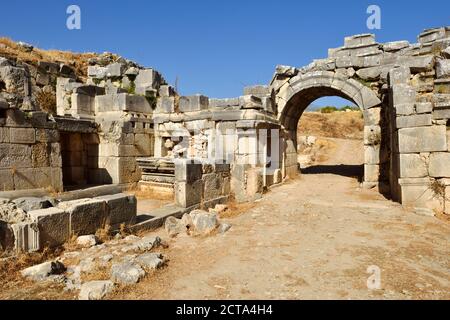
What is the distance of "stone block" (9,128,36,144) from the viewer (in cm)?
626

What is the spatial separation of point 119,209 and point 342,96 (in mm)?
8348

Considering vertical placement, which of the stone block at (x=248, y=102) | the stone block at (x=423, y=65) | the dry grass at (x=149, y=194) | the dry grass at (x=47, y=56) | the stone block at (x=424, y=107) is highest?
the dry grass at (x=47, y=56)

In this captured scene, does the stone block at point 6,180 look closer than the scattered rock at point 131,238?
No

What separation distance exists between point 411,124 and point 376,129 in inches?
108

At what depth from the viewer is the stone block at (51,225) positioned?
3.94 m

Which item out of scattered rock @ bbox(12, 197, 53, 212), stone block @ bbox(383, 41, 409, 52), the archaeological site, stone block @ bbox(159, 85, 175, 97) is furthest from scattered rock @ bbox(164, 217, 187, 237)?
stone block @ bbox(383, 41, 409, 52)

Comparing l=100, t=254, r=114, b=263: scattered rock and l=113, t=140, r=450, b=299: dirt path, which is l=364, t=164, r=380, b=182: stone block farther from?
l=100, t=254, r=114, b=263: scattered rock

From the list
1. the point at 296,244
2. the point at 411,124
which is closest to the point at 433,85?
the point at 411,124

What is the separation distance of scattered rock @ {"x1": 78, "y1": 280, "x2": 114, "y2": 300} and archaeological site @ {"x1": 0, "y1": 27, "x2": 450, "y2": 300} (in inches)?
0.4

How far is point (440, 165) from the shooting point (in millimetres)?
6141

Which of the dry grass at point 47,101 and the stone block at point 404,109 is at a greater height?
the dry grass at point 47,101

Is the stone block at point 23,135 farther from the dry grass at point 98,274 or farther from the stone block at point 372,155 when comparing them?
the stone block at point 372,155

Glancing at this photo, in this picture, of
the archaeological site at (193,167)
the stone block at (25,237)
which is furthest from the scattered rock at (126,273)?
the stone block at (25,237)

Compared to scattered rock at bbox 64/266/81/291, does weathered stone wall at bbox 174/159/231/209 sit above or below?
above
